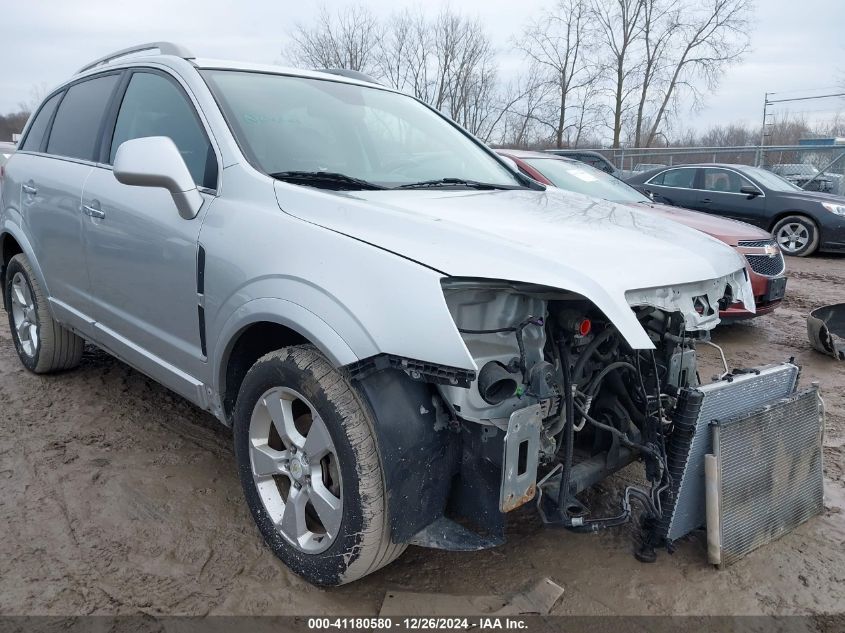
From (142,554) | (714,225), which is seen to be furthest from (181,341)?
(714,225)

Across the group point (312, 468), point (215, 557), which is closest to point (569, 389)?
point (312, 468)

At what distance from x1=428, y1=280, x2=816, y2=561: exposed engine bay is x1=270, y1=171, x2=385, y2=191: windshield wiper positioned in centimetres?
82

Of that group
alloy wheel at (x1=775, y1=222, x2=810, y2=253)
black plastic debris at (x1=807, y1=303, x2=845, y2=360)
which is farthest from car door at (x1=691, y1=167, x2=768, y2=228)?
black plastic debris at (x1=807, y1=303, x2=845, y2=360)

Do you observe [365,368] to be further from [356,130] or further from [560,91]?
[560,91]

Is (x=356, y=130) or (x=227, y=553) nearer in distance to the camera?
(x=227, y=553)

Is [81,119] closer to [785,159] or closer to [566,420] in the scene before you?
[566,420]

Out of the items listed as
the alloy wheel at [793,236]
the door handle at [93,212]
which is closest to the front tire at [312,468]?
the door handle at [93,212]

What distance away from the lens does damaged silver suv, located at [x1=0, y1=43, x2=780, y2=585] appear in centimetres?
189

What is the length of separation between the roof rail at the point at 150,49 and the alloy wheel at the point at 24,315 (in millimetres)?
1466

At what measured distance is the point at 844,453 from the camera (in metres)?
3.35

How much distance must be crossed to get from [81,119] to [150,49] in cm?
70

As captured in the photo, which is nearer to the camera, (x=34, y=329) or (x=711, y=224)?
(x=34, y=329)

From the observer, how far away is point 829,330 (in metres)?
5.19

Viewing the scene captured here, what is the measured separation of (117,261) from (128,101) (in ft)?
2.88
